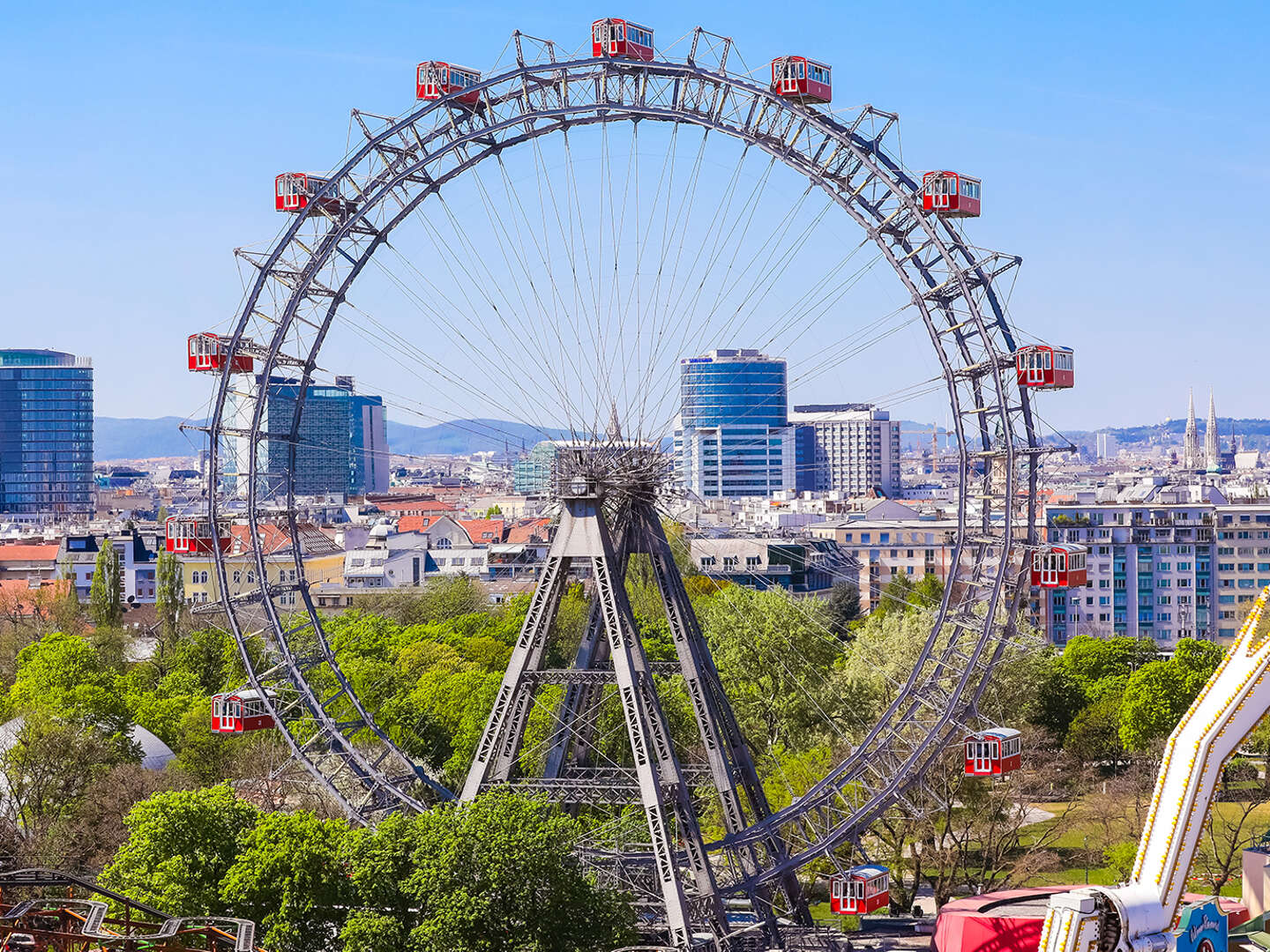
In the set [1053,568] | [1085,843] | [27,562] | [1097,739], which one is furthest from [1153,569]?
[27,562]

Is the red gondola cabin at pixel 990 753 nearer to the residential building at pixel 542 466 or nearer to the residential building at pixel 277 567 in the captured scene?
the residential building at pixel 542 466

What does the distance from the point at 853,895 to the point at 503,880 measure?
9061mm

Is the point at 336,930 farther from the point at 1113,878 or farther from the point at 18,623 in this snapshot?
the point at 18,623

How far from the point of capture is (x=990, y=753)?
43094 mm

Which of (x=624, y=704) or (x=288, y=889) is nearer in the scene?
(x=288, y=889)

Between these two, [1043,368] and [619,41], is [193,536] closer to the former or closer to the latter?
[619,41]

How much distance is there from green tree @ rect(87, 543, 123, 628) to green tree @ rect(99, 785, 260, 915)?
6222cm

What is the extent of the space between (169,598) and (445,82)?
195ft

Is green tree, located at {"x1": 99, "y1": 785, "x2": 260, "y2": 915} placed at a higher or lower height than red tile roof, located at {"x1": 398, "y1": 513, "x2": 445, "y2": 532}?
lower

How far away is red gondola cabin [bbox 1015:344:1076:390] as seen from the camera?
44219 mm

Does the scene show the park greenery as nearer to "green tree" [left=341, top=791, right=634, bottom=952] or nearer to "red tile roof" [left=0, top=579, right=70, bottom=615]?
"green tree" [left=341, top=791, right=634, bottom=952]

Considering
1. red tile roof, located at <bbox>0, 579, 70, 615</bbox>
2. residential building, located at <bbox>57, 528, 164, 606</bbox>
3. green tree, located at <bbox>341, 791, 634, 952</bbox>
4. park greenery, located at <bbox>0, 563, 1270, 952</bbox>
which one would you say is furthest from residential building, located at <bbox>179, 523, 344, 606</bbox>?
green tree, located at <bbox>341, 791, 634, 952</bbox>

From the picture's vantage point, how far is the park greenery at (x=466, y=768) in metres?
41.0

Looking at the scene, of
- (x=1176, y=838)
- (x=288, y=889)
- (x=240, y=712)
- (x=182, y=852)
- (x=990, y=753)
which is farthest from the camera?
(x=240, y=712)
